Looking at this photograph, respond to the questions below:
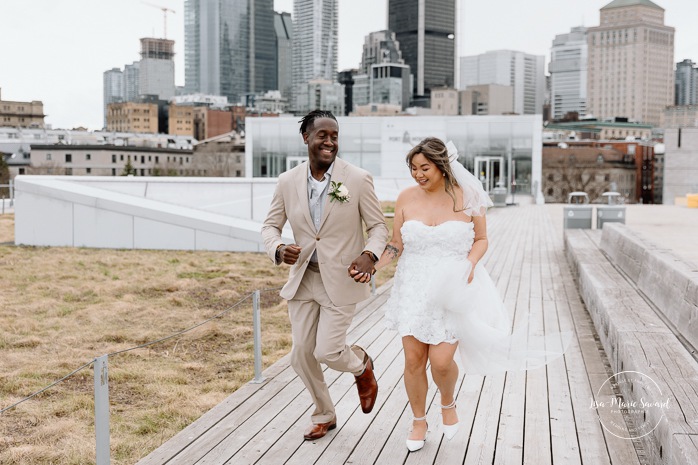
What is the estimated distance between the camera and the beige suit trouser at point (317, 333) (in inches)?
187

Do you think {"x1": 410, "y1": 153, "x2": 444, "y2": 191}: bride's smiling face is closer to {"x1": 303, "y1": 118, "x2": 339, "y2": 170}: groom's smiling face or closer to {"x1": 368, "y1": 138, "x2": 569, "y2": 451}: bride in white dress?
{"x1": 368, "y1": 138, "x2": 569, "y2": 451}: bride in white dress

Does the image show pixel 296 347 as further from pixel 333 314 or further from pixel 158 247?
pixel 158 247

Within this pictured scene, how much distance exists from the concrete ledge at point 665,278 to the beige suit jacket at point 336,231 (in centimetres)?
252

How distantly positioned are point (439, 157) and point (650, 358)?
1891 mm

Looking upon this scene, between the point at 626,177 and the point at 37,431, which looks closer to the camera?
the point at 37,431

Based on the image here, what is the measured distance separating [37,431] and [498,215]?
87.9 ft

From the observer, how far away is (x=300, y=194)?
16.0ft

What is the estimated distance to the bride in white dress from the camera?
4.68 meters

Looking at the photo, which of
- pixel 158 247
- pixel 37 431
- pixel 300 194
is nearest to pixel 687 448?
pixel 300 194

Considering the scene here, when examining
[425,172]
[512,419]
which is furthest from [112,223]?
[425,172]

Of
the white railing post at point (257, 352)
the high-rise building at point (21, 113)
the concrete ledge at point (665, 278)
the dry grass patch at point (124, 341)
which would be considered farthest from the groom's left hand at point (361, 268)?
the high-rise building at point (21, 113)

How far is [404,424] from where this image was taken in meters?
5.33

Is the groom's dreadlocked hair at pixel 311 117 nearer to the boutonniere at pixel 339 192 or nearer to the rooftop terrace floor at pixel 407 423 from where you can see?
the boutonniere at pixel 339 192

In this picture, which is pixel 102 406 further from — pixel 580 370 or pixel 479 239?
pixel 580 370
